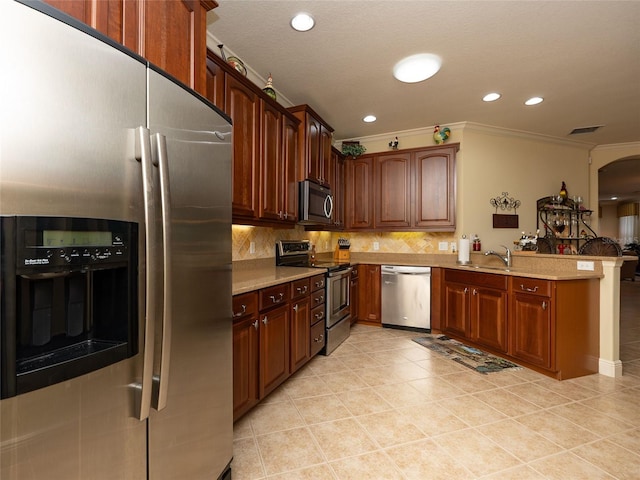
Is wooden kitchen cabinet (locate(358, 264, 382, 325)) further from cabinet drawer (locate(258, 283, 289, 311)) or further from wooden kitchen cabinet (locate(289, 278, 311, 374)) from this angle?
cabinet drawer (locate(258, 283, 289, 311))

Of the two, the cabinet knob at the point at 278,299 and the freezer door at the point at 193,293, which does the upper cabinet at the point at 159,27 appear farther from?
the cabinet knob at the point at 278,299

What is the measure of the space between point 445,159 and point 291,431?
3.73 meters

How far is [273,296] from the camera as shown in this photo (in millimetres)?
2236

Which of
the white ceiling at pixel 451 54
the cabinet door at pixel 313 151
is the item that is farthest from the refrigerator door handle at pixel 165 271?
the cabinet door at pixel 313 151

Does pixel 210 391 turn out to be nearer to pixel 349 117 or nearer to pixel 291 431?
pixel 291 431

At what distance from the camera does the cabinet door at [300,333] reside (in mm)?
2541

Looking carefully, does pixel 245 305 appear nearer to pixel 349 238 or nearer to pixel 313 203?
pixel 313 203

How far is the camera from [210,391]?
1281mm

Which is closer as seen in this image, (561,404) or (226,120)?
(226,120)

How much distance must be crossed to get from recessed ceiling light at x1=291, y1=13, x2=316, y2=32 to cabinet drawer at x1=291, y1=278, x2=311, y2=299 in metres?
1.99

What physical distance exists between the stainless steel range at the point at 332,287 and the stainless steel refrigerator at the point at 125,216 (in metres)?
1.93

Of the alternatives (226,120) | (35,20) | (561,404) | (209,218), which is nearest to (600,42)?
(561,404)

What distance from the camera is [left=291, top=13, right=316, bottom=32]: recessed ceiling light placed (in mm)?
2260

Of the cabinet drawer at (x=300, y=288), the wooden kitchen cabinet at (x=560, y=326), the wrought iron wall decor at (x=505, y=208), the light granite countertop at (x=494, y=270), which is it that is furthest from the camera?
the wrought iron wall decor at (x=505, y=208)
